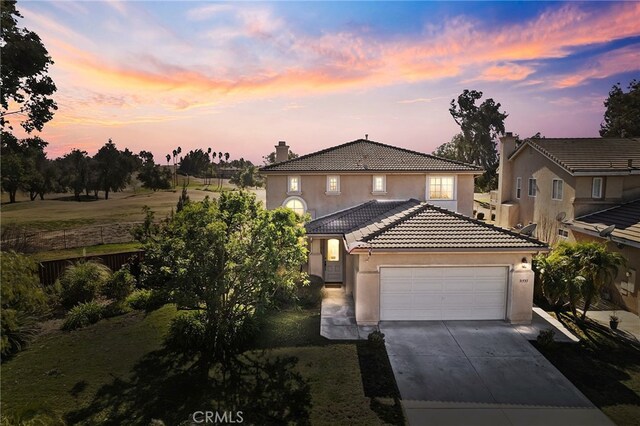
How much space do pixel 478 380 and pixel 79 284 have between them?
16.5 meters

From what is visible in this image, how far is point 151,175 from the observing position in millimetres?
72250

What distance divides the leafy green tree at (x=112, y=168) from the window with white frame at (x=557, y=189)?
200 feet

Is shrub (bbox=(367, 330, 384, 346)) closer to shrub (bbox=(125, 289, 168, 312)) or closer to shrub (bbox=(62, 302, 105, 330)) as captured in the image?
shrub (bbox=(125, 289, 168, 312))

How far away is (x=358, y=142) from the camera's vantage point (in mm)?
27141

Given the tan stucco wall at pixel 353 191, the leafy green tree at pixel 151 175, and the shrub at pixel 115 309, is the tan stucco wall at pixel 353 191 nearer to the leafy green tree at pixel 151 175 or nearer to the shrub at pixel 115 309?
the shrub at pixel 115 309

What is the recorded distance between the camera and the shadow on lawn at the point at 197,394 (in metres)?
8.69

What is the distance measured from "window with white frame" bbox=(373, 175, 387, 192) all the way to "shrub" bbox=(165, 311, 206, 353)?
14.0 metres

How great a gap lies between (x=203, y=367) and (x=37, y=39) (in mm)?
21626

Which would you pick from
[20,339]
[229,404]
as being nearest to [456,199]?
[229,404]

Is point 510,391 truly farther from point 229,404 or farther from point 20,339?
point 20,339

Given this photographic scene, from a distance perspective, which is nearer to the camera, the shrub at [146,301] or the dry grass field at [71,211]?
the shrub at [146,301]

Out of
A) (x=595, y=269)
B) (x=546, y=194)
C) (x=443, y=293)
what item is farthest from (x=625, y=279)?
(x=546, y=194)

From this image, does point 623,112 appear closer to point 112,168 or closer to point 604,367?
point 604,367

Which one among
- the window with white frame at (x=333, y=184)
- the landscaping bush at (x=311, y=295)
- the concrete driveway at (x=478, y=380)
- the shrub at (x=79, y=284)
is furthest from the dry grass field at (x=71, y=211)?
the concrete driveway at (x=478, y=380)
